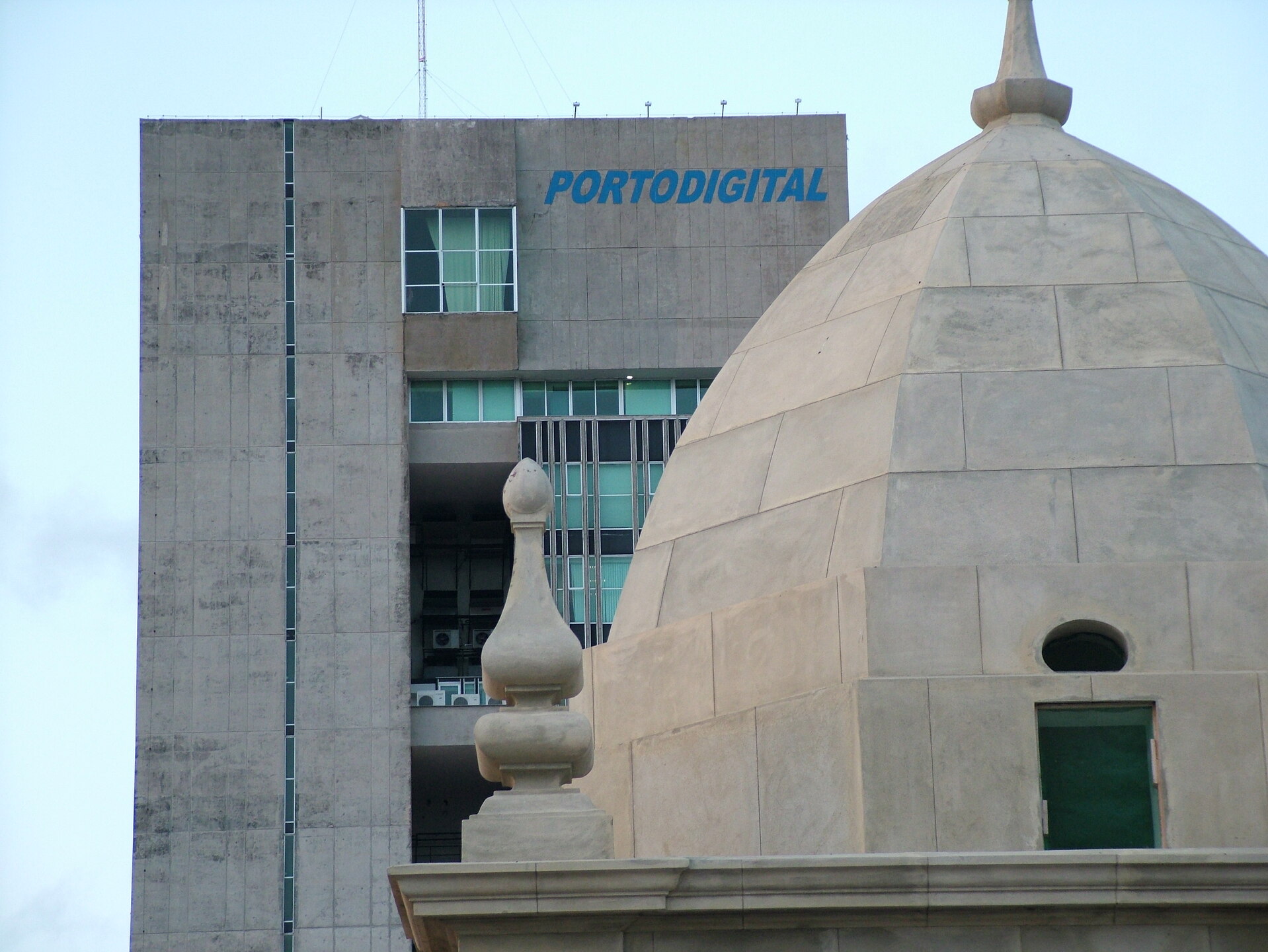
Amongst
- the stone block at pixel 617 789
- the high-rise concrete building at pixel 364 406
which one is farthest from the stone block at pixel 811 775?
the high-rise concrete building at pixel 364 406

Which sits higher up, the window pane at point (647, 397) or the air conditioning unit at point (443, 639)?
the window pane at point (647, 397)

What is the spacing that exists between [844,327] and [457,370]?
65.3 meters

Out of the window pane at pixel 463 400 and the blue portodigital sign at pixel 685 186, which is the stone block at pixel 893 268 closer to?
the window pane at pixel 463 400

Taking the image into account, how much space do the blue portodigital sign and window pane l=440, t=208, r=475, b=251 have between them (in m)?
3.26

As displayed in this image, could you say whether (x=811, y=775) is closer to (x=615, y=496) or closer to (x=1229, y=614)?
(x=1229, y=614)

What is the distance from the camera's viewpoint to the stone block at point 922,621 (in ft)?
58.0

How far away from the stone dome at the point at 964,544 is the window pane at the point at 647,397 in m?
64.6

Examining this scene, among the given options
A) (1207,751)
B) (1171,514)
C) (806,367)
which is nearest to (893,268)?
(806,367)

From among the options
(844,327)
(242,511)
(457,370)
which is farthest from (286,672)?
(844,327)

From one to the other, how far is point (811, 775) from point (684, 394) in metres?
69.0

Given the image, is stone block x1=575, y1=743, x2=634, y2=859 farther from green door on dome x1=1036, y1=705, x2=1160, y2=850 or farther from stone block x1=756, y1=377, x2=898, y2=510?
green door on dome x1=1036, y1=705, x2=1160, y2=850

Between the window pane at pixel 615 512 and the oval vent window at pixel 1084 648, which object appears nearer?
the oval vent window at pixel 1084 648

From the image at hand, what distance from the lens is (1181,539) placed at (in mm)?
18094

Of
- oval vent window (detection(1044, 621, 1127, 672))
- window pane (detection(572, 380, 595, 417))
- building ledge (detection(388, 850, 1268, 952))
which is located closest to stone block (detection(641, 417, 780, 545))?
oval vent window (detection(1044, 621, 1127, 672))
